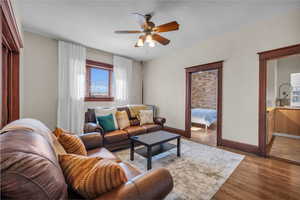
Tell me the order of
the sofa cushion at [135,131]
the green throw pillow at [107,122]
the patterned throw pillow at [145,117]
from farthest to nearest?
the patterned throw pillow at [145,117], the sofa cushion at [135,131], the green throw pillow at [107,122]

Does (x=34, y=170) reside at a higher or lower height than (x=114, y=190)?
higher

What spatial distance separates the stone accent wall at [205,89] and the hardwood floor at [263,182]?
12.8 feet

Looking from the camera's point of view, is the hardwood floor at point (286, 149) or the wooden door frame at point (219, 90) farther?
the wooden door frame at point (219, 90)

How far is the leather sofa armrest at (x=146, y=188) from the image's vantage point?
821 millimetres

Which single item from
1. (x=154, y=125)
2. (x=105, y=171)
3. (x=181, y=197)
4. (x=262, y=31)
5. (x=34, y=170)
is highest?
(x=262, y=31)

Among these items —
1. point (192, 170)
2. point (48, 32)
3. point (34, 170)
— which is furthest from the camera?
point (48, 32)

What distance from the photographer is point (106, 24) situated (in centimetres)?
269

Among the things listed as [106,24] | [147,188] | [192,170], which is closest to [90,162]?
[147,188]

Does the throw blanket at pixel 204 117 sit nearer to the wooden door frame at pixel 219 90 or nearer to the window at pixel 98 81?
A: the wooden door frame at pixel 219 90

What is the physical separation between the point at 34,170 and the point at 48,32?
351 centimetres

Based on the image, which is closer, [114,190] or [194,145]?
[114,190]

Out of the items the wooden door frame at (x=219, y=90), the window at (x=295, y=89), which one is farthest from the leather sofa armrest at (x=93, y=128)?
the window at (x=295, y=89)

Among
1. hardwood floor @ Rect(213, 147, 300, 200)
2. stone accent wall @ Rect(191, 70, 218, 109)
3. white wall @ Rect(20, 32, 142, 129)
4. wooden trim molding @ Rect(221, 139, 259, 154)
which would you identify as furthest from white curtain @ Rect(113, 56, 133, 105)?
hardwood floor @ Rect(213, 147, 300, 200)

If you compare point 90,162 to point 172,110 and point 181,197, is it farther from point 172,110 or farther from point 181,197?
point 172,110
